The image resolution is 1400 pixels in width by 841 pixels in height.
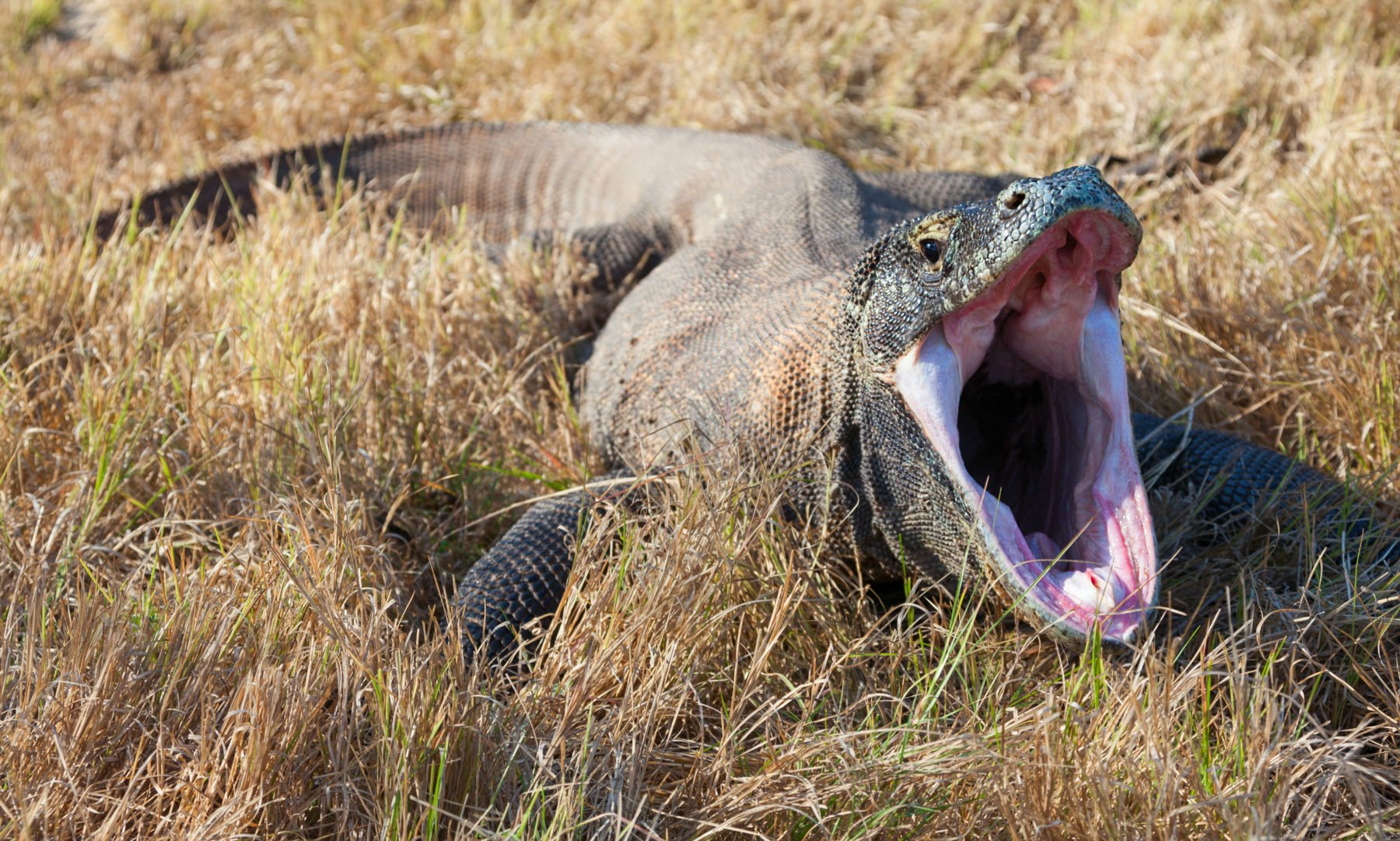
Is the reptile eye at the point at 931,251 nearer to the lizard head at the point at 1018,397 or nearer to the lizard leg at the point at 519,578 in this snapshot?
the lizard head at the point at 1018,397

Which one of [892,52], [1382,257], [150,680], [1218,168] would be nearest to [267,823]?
[150,680]

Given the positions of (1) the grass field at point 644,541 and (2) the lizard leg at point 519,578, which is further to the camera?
(2) the lizard leg at point 519,578

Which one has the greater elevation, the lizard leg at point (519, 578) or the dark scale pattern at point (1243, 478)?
the lizard leg at point (519, 578)

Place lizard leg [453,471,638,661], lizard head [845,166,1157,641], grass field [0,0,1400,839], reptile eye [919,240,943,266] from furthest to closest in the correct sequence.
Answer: lizard leg [453,471,638,661] → reptile eye [919,240,943,266] → lizard head [845,166,1157,641] → grass field [0,0,1400,839]

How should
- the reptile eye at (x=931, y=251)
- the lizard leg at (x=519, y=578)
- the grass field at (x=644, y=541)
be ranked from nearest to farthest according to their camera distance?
the grass field at (x=644, y=541)
the reptile eye at (x=931, y=251)
the lizard leg at (x=519, y=578)

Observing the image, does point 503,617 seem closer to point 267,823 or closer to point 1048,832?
point 267,823

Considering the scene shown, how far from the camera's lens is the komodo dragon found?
2.34m

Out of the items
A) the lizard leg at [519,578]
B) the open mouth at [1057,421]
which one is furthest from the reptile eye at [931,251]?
the lizard leg at [519,578]

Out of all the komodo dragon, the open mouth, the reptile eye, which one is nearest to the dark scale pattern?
the komodo dragon

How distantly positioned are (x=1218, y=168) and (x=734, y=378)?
2.75m

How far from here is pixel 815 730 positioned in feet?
7.50

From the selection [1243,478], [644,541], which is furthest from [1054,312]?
[644,541]

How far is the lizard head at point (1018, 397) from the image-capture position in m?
2.28

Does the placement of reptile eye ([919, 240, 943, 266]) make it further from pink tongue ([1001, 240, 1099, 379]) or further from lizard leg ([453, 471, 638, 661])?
lizard leg ([453, 471, 638, 661])
